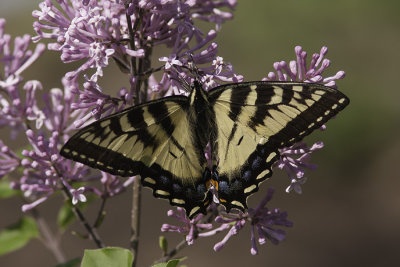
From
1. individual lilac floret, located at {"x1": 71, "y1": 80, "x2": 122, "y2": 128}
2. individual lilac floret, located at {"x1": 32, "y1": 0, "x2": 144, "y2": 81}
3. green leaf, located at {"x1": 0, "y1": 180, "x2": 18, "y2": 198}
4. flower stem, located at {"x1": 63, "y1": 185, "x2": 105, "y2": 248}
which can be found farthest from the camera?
green leaf, located at {"x1": 0, "y1": 180, "x2": 18, "y2": 198}

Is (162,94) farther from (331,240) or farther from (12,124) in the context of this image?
(331,240)

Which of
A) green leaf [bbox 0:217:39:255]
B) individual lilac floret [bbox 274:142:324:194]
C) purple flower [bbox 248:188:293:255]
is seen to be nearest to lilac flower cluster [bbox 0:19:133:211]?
green leaf [bbox 0:217:39:255]

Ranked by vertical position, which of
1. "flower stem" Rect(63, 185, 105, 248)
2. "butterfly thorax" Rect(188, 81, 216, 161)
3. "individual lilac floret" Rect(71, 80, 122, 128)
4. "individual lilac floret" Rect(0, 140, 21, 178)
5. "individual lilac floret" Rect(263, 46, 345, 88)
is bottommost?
"flower stem" Rect(63, 185, 105, 248)

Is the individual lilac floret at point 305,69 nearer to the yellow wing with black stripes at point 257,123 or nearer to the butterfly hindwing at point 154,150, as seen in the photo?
the yellow wing with black stripes at point 257,123

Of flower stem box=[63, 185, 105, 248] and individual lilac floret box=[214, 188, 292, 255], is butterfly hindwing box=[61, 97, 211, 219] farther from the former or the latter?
flower stem box=[63, 185, 105, 248]

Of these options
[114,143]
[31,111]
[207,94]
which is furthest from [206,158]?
[31,111]

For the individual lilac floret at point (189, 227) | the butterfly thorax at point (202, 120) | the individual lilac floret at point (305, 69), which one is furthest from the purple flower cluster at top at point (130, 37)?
the individual lilac floret at point (189, 227)

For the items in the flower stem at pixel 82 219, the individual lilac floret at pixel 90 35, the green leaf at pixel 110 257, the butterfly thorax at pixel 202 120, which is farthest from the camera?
the flower stem at pixel 82 219
